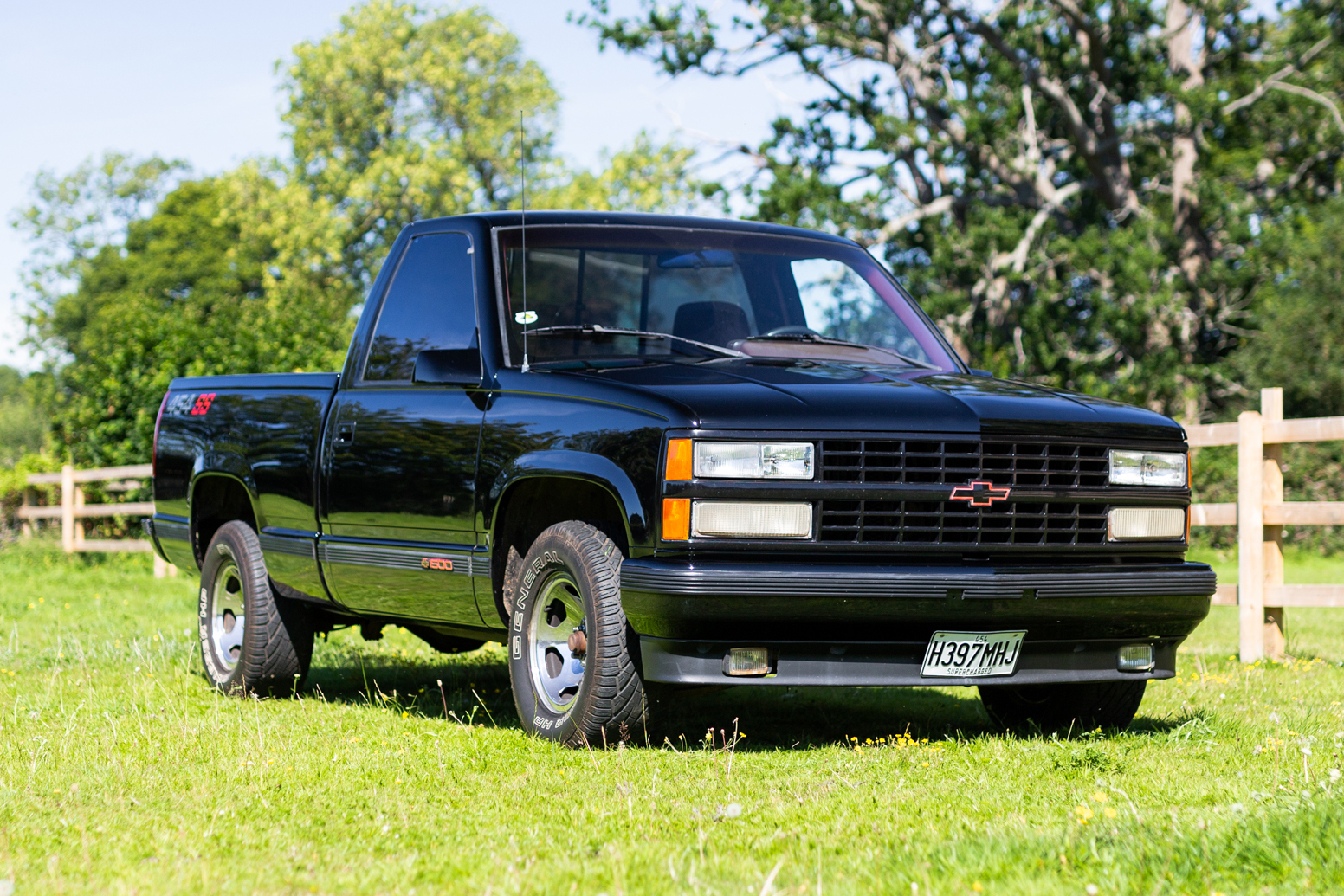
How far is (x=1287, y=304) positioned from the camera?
77.8 feet

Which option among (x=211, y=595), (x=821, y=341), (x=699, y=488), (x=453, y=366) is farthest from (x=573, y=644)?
(x=211, y=595)

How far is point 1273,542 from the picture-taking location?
378 inches

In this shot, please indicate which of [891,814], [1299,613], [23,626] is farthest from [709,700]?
[1299,613]

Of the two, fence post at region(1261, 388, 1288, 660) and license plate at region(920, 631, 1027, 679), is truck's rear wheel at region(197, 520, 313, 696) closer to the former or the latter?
license plate at region(920, 631, 1027, 679)

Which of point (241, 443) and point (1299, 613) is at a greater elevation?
point (241, 443)

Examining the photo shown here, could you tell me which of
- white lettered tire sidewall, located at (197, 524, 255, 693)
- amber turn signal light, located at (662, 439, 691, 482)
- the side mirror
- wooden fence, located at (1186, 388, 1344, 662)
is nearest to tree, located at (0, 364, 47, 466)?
white lettered tire sidewall, located at (197, 524, 255, 693)

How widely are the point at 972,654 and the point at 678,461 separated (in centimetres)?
123

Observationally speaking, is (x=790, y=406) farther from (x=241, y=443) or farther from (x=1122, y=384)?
(x=1122, y=384)

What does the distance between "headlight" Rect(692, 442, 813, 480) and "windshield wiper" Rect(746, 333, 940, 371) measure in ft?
4.23

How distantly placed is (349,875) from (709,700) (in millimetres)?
3771

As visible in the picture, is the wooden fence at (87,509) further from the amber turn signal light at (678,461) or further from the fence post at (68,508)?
the amber turn signal light at (678,461)

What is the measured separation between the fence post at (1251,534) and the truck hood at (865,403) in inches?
160

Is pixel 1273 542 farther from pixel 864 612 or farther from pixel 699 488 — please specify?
pixel 699 488

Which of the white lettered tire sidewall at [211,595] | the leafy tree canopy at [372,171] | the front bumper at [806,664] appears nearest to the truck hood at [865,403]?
the front bumper at [806,664]
